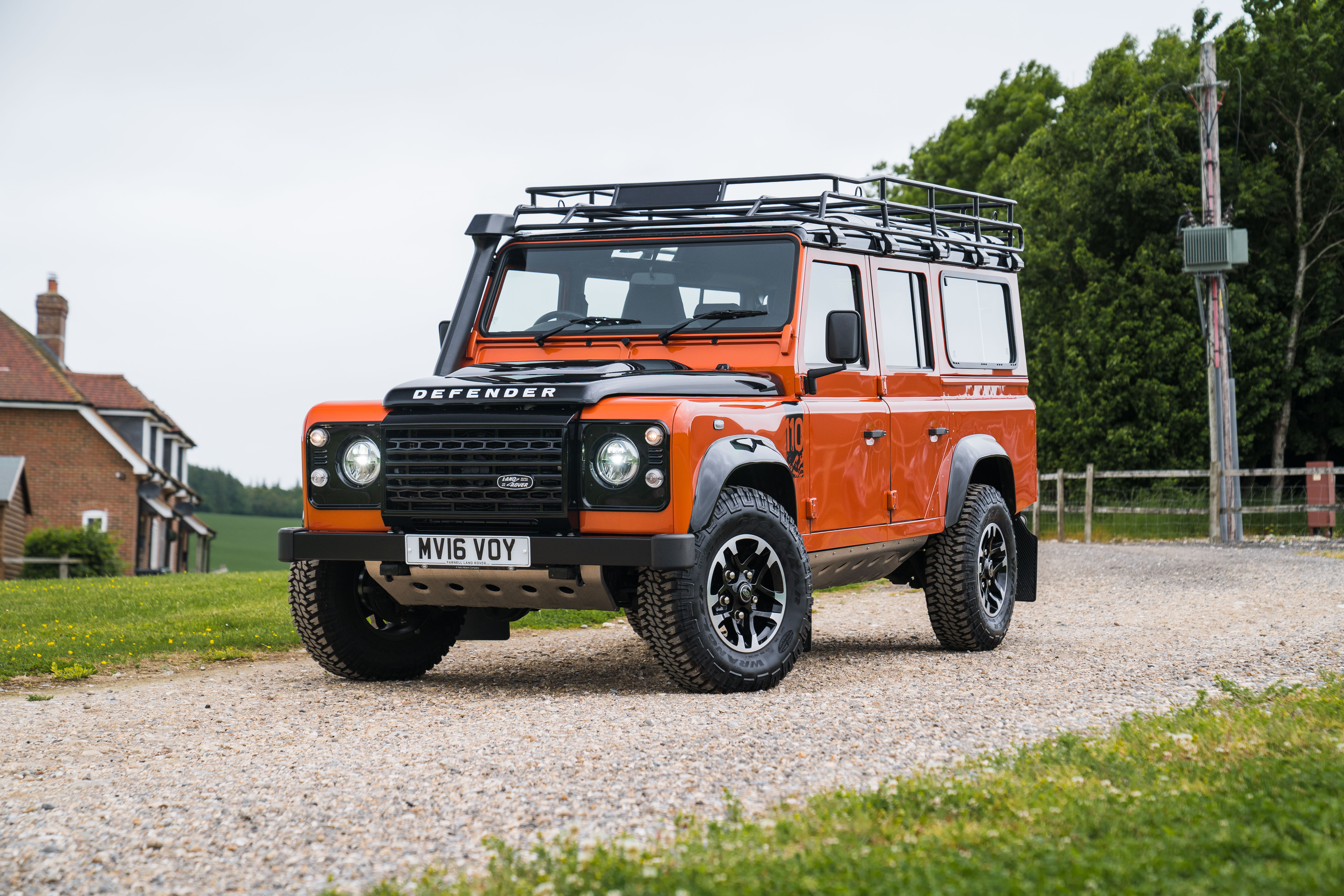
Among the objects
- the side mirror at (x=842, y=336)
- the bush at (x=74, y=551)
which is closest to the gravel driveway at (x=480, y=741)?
the side mirror at (x=842, y=336)

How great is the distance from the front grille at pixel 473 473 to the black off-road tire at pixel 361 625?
82 centimetres

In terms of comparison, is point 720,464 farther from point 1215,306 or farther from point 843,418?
point 1215,306

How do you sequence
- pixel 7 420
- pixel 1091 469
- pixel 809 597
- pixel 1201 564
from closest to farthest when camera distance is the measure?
pixel 809 597 → pixel 1201 564 → pixel 1091 469 → pixel 7 420

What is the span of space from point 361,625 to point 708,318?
8.50 ft

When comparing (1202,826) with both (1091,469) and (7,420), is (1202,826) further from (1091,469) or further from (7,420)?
(7,420)

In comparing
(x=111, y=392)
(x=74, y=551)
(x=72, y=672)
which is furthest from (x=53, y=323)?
(x=72, y=672)

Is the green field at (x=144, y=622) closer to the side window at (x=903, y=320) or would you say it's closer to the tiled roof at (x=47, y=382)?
the side window at (x=903, y=320)

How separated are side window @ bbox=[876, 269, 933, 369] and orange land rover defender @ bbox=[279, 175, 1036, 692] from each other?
0.02 m

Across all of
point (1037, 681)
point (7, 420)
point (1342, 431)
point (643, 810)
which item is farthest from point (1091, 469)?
point (7, 420)

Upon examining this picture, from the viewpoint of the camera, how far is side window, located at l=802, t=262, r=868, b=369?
776cm

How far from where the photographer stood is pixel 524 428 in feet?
21.9

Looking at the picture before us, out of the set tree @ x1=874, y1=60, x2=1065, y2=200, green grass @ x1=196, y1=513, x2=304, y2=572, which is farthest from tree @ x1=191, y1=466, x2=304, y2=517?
tree @ x1=874, y1=60, x2=1065, y2=200

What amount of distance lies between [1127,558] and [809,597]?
43.3 feet

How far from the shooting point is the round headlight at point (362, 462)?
23.4 ft
